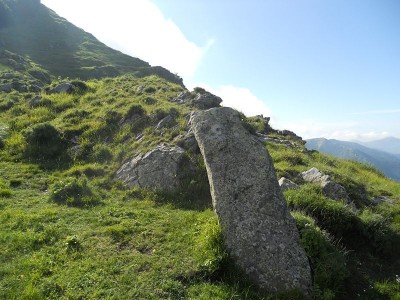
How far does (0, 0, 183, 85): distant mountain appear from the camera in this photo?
354 ft

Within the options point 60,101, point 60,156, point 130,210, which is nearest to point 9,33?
point 60,101

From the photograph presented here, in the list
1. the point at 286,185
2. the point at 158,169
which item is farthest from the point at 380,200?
the point at 158,169

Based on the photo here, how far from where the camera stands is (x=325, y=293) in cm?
907

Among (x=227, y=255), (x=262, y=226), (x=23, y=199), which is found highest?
(x=262, y=226)

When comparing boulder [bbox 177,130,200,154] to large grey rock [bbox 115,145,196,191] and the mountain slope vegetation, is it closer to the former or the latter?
the mountain slope vegetation

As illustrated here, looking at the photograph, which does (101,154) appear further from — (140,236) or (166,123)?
(140,236)

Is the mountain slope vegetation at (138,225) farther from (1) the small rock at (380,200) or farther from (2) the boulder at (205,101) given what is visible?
(2) the boulder at (205,101)

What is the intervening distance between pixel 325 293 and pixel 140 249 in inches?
225

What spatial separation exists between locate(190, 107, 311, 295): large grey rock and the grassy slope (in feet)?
1.62

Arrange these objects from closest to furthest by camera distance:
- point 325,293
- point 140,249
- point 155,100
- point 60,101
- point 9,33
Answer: point 325,293
point 140,249
point 155,100
point 60,101
point 9,33

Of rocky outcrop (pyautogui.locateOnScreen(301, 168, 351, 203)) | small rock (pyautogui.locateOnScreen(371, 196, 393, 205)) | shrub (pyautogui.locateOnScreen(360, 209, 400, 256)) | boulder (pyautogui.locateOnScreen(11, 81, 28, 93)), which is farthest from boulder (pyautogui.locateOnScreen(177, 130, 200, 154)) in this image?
boulder (pyautogui.locateOnScreen(11, 81, 28, 93))

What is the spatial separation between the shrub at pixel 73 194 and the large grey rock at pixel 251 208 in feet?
19.8

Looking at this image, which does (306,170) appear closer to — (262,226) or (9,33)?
(262,226)

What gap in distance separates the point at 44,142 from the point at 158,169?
894 centimetres
